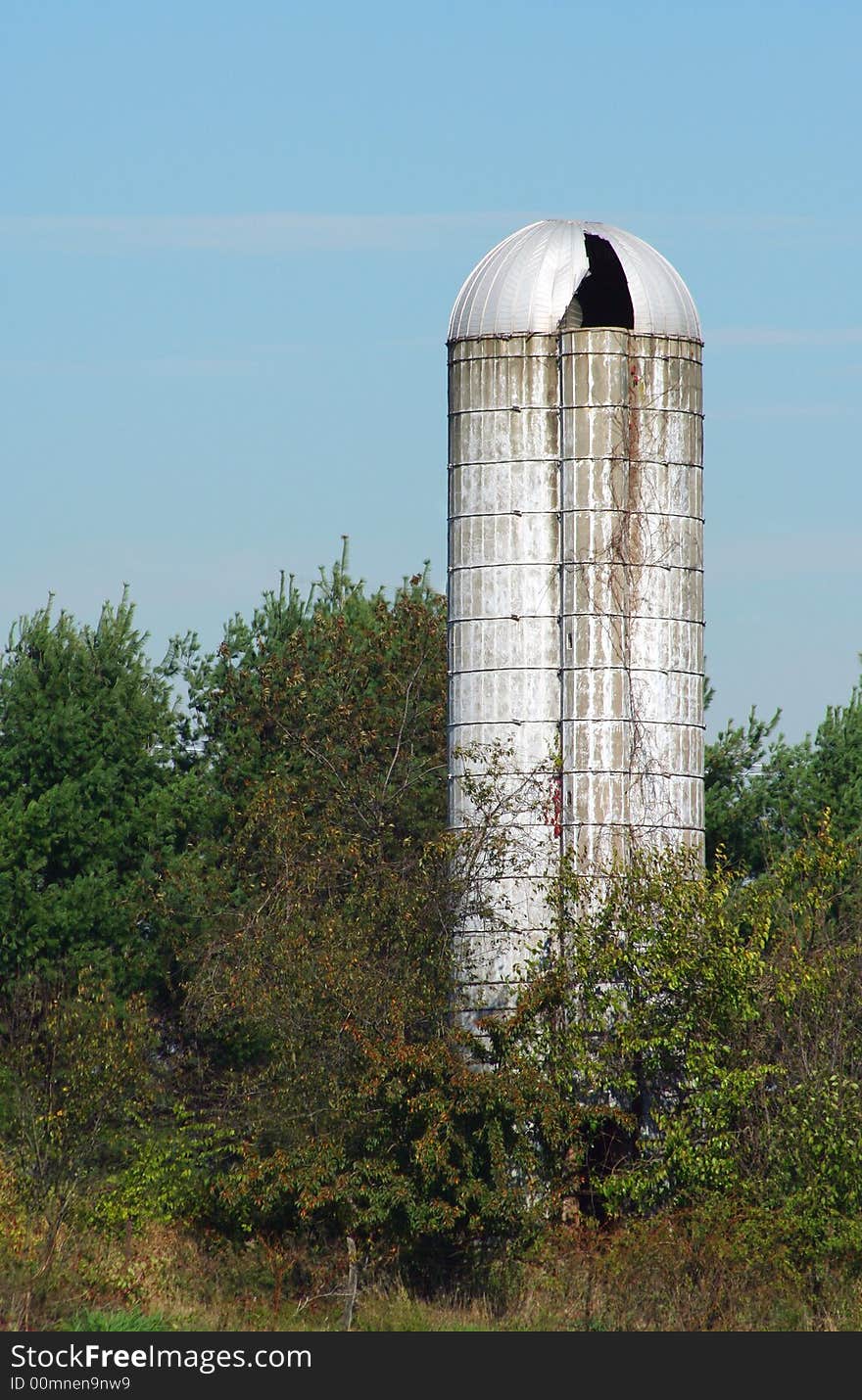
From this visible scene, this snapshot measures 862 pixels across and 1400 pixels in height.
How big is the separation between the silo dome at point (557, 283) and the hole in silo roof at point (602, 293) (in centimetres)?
3

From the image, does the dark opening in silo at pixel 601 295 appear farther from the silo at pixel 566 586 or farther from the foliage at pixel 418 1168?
the foliage at pixel 418 1168

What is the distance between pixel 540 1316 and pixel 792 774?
19279 millimetres

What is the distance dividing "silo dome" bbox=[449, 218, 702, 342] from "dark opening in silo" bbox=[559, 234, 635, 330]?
0.03 meters

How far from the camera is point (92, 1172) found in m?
33.1

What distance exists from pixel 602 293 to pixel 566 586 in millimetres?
5465

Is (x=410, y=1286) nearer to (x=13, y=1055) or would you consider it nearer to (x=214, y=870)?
(x=13, y=1055)

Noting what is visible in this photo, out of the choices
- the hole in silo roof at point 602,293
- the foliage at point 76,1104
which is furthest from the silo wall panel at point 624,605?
the foliage at point 76,1104

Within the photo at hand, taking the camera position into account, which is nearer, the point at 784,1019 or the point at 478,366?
the point at 784,1019

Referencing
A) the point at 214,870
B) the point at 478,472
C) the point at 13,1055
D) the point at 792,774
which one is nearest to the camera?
the point at 478,472

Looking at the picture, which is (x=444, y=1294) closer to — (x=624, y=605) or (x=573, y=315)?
(x=624, y=605)

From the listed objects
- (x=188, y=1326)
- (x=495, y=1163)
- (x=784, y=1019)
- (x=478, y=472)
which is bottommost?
(x=188, y=1326)

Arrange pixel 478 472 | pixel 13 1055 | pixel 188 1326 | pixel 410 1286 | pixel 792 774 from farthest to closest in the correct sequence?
pixel 792 774, pixel 13 1055, pixel 478 472, pixel 410 1286, pixel 188 1326

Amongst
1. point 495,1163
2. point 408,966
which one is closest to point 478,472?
point 408,966

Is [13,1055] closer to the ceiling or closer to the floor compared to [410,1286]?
closer to the ceiling
